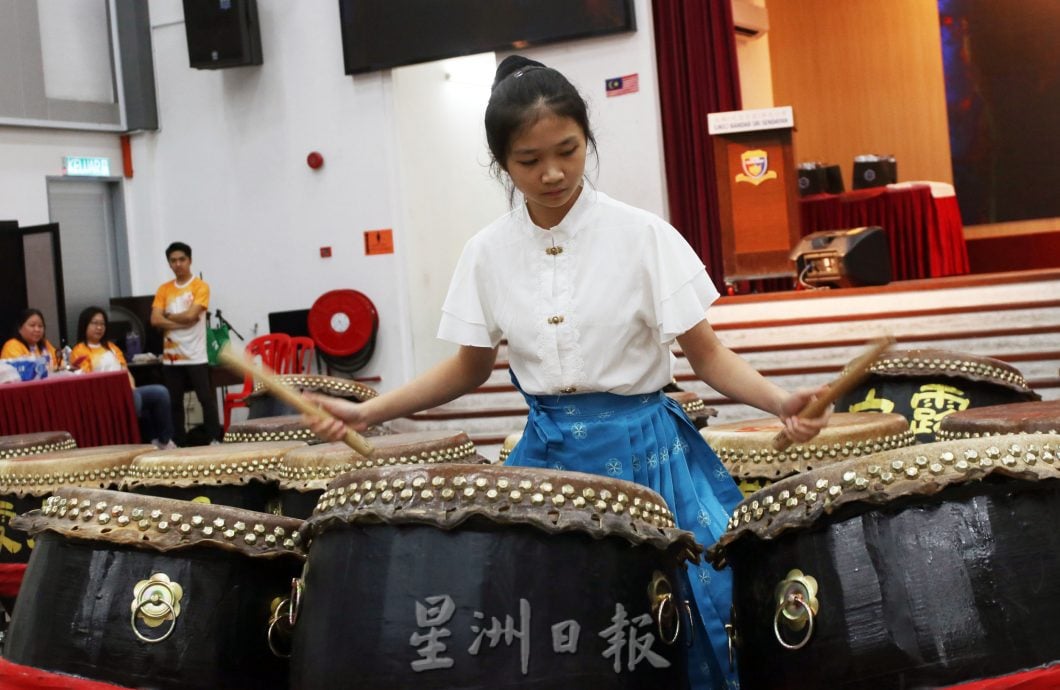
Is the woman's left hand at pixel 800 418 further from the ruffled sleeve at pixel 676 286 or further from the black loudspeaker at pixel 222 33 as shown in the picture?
the black loudspeaker at pixel 222 33

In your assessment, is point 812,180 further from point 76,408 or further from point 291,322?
point 76,408

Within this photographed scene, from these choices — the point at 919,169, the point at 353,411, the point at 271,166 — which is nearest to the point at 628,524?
the point at 353,411

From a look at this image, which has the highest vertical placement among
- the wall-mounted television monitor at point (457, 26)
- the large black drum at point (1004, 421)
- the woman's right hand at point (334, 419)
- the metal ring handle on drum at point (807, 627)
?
the wall-mounted television monitor at point (457, 26)

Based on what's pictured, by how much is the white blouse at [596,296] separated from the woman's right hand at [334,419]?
29 cm

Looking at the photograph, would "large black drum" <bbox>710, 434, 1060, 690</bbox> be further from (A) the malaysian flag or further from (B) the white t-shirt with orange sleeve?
(B) the white t-shirt with orange sleeve

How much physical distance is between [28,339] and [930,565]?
23.3 feet

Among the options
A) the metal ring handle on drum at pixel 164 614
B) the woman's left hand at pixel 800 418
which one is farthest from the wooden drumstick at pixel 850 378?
the metal ring handle on drum at pixel 164 614

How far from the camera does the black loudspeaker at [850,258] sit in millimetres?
8344

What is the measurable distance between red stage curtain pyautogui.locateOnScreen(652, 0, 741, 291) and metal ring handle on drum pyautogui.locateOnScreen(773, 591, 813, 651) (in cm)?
717

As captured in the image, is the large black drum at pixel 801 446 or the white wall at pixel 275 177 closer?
the large black drum at pixel 801 446

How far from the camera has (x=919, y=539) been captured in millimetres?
1642

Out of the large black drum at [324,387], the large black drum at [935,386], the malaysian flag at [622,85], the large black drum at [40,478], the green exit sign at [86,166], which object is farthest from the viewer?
the green exit sign at [86,166]

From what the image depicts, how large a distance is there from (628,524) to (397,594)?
0.31 metres

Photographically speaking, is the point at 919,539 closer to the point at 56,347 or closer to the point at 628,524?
the point at 628,524
